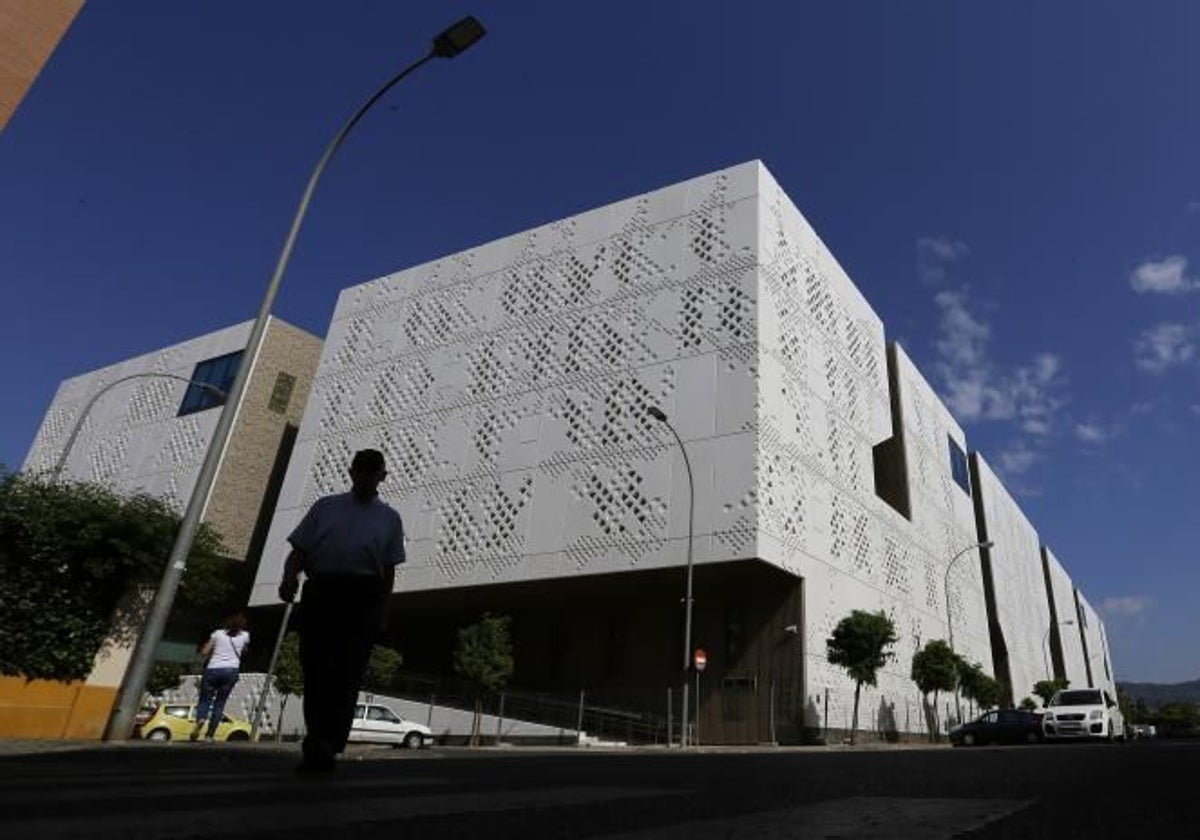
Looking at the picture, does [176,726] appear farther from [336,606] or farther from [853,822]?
[853,822]

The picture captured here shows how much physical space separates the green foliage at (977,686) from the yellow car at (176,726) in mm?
29472

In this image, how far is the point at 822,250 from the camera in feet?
121

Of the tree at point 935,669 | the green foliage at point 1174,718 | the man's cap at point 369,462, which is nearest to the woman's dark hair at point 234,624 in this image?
the man's cap at point 369,462

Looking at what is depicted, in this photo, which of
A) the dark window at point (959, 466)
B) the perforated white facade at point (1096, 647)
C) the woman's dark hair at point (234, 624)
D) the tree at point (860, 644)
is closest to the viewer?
the woman's dark hair at point (234, 624)

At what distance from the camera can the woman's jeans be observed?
11320 millimetres

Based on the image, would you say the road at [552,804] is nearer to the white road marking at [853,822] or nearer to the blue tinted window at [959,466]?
the white road marking at [853,822]

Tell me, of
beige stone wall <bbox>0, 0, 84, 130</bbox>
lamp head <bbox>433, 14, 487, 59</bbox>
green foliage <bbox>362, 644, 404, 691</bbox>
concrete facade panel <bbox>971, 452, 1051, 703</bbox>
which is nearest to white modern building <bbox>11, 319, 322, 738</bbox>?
green foliage <bbox>362, 644, 404, 691</bbox>

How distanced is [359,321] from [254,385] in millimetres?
7205

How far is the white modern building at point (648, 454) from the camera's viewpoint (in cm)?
2838

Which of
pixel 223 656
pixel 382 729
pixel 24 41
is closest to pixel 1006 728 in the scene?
pixel 382 729

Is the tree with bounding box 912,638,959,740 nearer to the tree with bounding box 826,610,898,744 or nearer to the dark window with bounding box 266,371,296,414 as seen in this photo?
the tree with bounding box 826,610,898,744

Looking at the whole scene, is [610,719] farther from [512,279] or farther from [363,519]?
[363,519]

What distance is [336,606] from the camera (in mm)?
4066

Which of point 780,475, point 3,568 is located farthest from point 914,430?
point 3,568
